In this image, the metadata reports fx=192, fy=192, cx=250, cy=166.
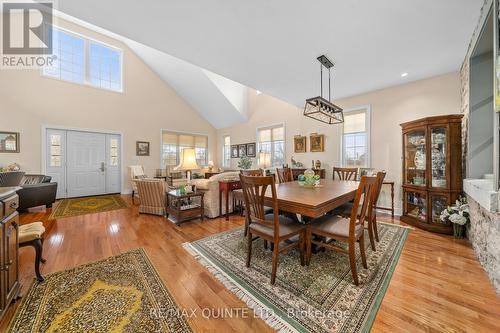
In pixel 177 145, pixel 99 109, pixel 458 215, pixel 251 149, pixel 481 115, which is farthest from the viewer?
pixel 177 145

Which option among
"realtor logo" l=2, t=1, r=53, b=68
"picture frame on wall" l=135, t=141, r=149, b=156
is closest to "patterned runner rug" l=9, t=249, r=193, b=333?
"picture frame on wall" l=135, t=141, r=149, b=156

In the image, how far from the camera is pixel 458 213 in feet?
8.88

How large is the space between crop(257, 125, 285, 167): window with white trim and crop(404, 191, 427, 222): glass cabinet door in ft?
11.0

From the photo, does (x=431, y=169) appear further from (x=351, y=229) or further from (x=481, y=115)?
(x=351, y=229)

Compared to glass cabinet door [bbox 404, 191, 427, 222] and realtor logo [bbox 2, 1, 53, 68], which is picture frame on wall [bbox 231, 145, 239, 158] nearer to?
glass cabinet door [bbox 404, 191, 427, 222]

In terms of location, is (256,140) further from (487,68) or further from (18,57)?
(18,57)

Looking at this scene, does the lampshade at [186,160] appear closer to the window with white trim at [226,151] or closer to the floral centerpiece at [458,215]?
the floral centerpiece at [458,215]

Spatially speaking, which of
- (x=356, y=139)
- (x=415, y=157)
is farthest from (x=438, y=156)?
(x=356, y=139)

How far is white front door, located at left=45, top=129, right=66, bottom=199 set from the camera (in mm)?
5305

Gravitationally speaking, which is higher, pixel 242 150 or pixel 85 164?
pixel 242 150

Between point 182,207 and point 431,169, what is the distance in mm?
4251

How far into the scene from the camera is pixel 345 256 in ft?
7.29

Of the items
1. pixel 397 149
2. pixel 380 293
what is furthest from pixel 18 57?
pixel 397 149

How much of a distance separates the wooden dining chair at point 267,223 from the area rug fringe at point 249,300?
0.86 ft
